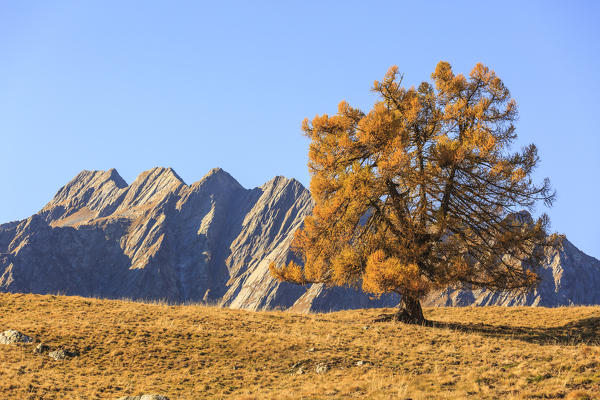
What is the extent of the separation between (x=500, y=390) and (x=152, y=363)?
12.7 meters

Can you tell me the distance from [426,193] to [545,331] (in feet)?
31.3

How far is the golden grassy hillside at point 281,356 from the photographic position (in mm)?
15125

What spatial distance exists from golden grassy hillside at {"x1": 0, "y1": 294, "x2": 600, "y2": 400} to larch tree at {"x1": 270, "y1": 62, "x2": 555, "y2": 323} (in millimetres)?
3184

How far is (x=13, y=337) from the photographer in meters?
21.0

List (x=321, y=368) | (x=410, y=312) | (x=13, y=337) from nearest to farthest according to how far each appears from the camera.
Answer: (x=321, y=368)
(x=13, y=337)
(x=410, y=312)

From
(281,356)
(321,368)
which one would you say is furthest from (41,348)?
(321,368)

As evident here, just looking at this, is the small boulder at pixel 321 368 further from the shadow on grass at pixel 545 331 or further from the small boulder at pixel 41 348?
the small boulder at pixel 41 348

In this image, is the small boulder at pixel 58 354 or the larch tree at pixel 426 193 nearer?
the small boulder at pixel 58 354

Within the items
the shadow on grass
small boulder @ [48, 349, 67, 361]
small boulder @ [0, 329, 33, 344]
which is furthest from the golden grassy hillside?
small boulder @ [0, 329, 33, 344]

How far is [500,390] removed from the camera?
13977 mm

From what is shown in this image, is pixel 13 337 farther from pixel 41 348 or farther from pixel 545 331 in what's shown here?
pixel 545 331

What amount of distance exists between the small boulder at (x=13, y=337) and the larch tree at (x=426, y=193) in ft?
47.2

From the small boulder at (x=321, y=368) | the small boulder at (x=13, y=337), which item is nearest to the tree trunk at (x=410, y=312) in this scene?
the small boulder at (x=321, y=368)

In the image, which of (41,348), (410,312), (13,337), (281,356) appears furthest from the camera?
(410,312)
